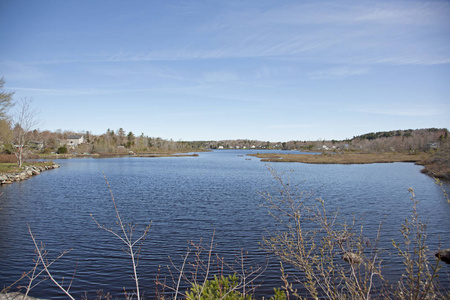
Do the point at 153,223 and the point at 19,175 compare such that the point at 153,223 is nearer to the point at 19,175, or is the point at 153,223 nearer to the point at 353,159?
the point at 19,175

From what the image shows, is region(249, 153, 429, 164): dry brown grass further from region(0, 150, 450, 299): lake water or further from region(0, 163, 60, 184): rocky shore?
region(0, 163, 60, 184): rocky shore

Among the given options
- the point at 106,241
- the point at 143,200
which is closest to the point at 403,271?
the point at 106,241

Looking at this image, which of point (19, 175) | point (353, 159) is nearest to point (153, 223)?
point (19, 175)

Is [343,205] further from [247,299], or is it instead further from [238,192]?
[247,299]

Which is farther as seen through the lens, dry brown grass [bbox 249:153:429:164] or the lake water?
dry brown grass [bbox 249:153:429:164]

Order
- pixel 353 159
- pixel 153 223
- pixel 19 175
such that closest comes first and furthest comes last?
pixel 153 223, pixel 19 175, pixel 353 159

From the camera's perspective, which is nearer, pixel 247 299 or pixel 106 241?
pixel 247 299

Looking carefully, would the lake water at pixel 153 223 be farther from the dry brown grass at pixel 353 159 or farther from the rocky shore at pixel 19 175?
the dry brown grass at pixel 353 159

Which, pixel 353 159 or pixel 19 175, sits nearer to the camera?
pixel 19 175

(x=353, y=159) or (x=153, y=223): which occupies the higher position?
(x=353, y=159)

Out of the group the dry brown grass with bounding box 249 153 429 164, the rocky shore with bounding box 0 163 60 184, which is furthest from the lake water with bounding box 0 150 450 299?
the dry brown grass with bounding box 249 153 429 164

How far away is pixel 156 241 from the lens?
10.3 metres

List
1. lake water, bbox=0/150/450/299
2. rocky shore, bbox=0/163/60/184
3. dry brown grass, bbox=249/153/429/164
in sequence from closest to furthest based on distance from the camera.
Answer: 1. lake water, bbox=0/150/450/299
2. rocky shore, bbox=0/163/60/184
3. dry brown grass, bbox=249/153/429/164

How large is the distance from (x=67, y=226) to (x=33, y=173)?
81.8 ft
